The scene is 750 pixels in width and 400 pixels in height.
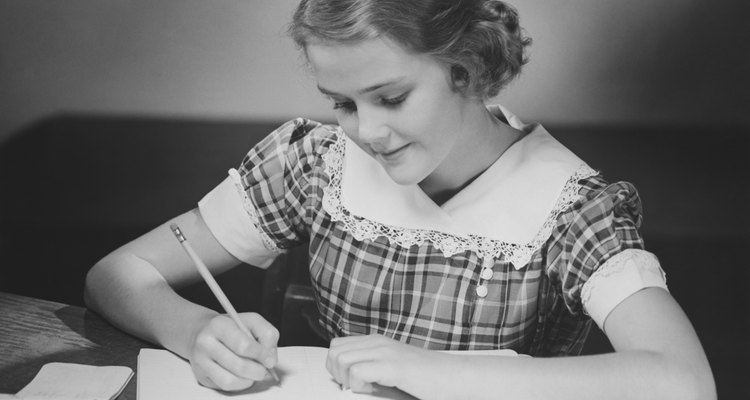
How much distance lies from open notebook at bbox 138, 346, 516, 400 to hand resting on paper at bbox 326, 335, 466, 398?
0.07ft

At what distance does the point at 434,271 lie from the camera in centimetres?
129

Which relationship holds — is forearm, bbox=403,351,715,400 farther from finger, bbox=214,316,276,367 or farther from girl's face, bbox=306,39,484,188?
girl's face, bbox=306,39,484,188

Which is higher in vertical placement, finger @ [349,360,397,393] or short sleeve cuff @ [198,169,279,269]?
short sleeve cuff @ [198,169,279,269]

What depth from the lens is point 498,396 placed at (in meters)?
1.03

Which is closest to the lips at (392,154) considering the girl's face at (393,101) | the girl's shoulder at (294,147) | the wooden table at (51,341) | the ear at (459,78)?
the girl's face at (393,101)

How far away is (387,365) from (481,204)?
1.11ft

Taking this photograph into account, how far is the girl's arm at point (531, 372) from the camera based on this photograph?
1.04 m

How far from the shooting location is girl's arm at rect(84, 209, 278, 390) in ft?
3.54

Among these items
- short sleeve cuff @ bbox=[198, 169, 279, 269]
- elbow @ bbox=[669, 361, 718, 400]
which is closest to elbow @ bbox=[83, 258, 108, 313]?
short sleeve cuff @ bbox=[198, 169, 279, 269]

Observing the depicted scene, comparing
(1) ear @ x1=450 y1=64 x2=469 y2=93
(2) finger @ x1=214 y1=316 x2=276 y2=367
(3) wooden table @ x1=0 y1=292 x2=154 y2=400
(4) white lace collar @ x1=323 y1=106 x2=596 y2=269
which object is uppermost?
(1) ear @ x1=450 y1=64 x2=469 y2=93

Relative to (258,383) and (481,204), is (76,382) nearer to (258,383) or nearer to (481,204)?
(258,383)

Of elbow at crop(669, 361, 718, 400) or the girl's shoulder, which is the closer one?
elbow at crop(669, 361, 718, 400)

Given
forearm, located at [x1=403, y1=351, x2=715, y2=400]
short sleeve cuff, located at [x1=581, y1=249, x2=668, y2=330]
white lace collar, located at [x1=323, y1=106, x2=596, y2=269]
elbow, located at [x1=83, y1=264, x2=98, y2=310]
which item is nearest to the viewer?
forearm, located at [x1=403, y1=351, x2=715, y2=400]

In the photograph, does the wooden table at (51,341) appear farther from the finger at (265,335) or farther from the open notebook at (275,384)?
the finger at (265,335)
